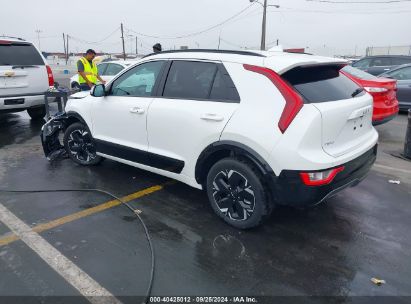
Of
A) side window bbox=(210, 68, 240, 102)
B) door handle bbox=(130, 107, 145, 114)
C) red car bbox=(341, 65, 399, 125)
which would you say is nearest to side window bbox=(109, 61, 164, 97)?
door handle bbox=(130, 107, 145, 114)

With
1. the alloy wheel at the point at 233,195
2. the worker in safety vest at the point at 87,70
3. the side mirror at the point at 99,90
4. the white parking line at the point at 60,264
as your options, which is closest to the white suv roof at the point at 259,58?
the alloy wheel at the point at 233,195

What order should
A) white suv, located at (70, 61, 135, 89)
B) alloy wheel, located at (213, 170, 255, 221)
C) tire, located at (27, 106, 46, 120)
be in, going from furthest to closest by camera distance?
white suv, located at (70, 61, 135, 89)
tire, located at (27, 106, 46, 120)
alloy wheel, located at (213, 170, 255, 221)

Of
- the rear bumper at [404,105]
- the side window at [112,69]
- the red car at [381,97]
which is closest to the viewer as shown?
the red car at [381,97]

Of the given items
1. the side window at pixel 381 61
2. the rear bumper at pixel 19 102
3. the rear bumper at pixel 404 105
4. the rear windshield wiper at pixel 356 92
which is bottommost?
the rear bumper at pixel 404 105

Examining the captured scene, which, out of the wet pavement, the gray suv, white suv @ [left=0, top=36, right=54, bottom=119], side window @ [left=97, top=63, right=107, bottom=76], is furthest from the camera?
the gray suv

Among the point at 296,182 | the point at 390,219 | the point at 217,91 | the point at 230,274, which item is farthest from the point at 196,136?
the point at 390,219

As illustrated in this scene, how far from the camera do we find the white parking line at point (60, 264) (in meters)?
2.68

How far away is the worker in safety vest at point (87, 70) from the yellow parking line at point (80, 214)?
4.79 meters

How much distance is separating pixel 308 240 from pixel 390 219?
3.60 feet

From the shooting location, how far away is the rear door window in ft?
10.6

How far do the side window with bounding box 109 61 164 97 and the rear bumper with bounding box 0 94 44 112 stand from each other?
12.4 feet

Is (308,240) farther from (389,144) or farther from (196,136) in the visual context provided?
(389,144)

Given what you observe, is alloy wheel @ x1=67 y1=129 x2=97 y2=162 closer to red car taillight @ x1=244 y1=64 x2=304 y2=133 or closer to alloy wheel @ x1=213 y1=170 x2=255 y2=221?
alloy wheel @ x1=213 y1=170 x2=255 y2=221

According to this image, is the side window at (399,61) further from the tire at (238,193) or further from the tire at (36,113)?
the tire at (238,193)
